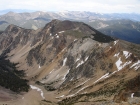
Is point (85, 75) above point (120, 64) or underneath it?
underneath

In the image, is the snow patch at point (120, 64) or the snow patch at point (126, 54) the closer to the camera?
the snow patch at point (120, 64)

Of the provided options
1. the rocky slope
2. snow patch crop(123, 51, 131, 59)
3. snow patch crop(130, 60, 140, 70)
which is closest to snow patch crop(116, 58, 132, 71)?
the rocky slope

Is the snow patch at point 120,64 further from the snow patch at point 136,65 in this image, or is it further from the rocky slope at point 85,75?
the snow patch at point 136,65

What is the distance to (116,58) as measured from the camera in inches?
5330

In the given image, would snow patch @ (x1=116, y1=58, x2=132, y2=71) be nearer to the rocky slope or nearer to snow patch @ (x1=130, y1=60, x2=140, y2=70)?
the rocky slope

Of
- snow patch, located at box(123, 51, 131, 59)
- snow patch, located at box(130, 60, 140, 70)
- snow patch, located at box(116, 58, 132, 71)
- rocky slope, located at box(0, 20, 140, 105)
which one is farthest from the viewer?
snow patch, located at box(123, 51, 131, 59)

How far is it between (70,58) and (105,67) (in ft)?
172

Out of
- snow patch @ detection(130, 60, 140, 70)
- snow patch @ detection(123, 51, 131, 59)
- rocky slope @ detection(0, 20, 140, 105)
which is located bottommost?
rocky slope @ detection(0, 20, 140, 105)

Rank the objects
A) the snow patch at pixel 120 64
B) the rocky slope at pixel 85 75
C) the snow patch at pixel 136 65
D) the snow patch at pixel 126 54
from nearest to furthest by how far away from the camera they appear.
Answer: the rocky slope at pixel 85 75 < the snow patch at pixel 136 65 < the snow patch at pixel 120 64 < the snow patch at pixel 126 54

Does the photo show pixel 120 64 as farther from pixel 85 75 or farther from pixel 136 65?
pixel 85 75

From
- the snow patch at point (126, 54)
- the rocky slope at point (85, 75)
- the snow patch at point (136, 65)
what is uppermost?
the snow patch at point (126, 54)

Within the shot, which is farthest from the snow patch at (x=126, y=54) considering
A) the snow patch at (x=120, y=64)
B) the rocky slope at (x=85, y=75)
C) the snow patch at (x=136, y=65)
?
the snow patch at (x=136, y=65)


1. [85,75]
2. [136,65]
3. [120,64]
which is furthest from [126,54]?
[85,75]

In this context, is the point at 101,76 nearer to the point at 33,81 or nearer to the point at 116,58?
the point at 116,58
